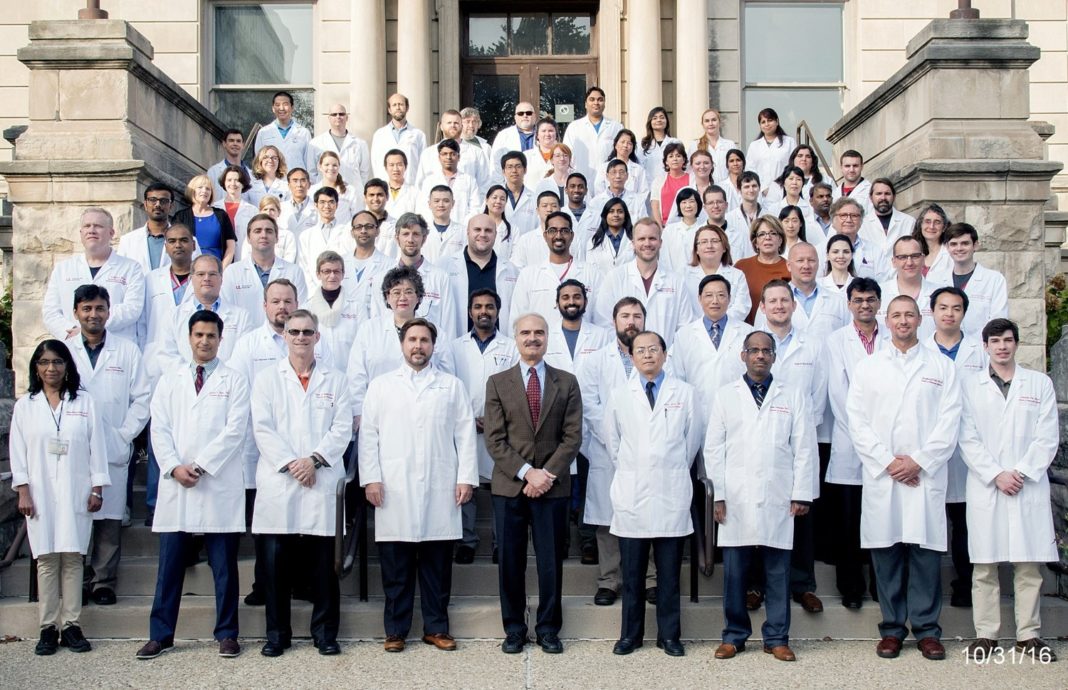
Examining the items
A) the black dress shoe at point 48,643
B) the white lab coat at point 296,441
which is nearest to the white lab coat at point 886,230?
the white lab coat at point 296,441

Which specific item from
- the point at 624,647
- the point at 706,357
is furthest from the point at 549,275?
the point at 624,647

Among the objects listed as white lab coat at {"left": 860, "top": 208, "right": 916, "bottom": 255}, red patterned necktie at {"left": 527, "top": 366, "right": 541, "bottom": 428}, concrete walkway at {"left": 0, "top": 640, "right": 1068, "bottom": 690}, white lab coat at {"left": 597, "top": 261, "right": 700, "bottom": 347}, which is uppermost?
white lab coat at {"left": 860, "top": 208, "right": 916, "bottom": 255}

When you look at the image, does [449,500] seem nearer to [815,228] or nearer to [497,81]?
[815,228]

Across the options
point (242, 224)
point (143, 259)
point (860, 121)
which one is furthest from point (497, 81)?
point (143, 259)

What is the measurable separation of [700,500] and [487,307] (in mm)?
2066

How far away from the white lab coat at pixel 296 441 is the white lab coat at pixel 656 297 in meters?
2.65

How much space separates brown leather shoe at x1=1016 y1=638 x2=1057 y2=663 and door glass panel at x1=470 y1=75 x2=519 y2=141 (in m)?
12.0

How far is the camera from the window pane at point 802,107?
17.3m

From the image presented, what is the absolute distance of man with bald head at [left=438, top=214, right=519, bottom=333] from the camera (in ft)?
31.0

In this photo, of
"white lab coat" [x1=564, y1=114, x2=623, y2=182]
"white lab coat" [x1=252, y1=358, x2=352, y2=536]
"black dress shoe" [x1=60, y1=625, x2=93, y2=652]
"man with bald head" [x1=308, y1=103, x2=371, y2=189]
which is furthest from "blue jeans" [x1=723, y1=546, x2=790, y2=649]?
"man with bald head" [x1=308, y1=103, x2=371, y2=189]

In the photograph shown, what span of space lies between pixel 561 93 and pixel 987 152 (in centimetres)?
794

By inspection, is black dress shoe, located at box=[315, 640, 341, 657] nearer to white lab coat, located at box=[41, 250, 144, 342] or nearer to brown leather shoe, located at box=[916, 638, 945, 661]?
white lab coat, located at box=[41, 250, 144, 342]

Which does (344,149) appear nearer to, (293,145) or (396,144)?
(293,145)

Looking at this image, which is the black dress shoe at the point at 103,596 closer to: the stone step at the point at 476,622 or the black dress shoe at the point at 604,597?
the stone step at the point at 476,622
